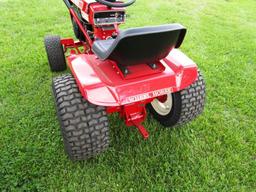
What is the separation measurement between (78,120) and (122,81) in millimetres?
404

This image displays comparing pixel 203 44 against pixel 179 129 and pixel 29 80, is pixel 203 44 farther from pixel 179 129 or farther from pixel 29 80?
pixel 29 80

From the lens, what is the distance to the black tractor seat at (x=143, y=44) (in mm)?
1496

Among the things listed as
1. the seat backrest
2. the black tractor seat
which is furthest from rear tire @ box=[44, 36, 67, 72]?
the seat backrest

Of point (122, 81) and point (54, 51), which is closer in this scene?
point (122, 81)

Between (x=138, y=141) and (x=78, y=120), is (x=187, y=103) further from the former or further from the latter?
(x=78, y=120)

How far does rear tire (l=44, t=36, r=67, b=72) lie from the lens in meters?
3.13

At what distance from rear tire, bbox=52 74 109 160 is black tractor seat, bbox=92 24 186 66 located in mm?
352

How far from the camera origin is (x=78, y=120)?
1.79 m

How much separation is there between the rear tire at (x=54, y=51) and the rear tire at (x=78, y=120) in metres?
1.36

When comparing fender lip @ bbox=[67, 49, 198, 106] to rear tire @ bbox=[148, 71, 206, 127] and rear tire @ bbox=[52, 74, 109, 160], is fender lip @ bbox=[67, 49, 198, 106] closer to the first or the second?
rear tire @ bbox=[52, 74, 109, 160]

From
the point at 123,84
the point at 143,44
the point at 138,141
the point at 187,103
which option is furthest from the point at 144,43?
the point at 138,141

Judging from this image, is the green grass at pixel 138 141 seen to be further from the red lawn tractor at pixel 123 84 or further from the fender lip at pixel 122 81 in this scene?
the fender lip at pixel 122 81

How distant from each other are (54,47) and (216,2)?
482 cm

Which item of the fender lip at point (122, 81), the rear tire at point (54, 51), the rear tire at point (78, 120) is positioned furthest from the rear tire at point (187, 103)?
the rear tire at point (54, 51)
